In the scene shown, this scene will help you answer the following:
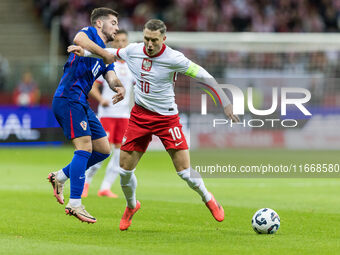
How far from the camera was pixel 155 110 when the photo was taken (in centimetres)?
836

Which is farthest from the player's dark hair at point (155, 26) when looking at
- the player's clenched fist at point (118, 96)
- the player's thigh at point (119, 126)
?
the player's thigh at point (119, 126)

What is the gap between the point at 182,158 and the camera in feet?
27.4

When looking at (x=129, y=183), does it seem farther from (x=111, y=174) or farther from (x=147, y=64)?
(x=111, y=174)

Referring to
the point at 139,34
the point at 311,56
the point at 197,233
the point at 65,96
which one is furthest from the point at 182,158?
the point at 311,56

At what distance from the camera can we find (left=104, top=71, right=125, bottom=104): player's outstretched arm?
8.39 meters

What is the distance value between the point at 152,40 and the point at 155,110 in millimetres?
856

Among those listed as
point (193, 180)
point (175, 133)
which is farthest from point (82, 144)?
point (193, 180)

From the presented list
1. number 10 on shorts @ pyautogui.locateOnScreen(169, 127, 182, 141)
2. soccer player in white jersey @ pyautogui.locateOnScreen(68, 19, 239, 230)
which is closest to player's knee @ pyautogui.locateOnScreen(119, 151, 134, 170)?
soccer player in white jersey @ pyautogui.locateOnScreen(68, 19, 239, 230)

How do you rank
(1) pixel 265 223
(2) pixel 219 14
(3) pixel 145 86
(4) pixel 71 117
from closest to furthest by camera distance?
(1) pixel 265 223
(3) pixel 145 86
(4) pixel 71 117
(2) pixel 219 14

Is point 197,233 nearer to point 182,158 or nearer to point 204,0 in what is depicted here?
point 182,158

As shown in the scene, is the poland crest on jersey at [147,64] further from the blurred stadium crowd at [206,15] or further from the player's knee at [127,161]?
the blurred stadium crowd at [206,15]

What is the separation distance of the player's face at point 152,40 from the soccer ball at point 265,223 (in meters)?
2.17

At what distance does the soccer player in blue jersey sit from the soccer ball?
1.96m

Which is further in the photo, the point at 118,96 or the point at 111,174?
the point at 111,174
